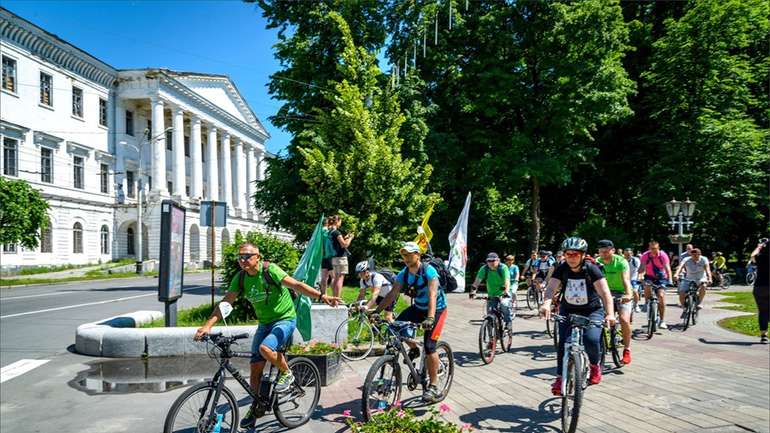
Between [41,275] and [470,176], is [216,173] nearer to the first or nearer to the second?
[41,275]

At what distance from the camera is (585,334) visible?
20.6 ft

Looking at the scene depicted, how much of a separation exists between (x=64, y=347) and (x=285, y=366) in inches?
274

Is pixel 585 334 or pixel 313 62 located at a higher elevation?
pixel 313 62

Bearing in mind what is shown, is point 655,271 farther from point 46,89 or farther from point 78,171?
point 78,171

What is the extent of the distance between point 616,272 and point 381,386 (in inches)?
203

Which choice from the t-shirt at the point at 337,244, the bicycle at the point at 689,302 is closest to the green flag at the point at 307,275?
the t-shirt at the point at 337,244

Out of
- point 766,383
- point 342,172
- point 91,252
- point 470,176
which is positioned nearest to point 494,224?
point 470,176

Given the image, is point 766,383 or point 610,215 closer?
point 766,383

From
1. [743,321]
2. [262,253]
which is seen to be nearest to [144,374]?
[262,253]

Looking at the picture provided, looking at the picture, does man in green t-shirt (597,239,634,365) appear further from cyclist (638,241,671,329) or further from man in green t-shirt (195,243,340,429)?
man in green t-shirt (195,243,340,429)

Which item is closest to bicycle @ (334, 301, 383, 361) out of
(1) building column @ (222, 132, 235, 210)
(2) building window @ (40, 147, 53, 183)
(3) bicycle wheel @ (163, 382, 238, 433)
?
(3) bicycle wheel @ (163, 382, 238, 433)

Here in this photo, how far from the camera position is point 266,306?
5.95 meters

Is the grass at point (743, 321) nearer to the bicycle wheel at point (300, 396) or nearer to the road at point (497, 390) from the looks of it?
the road at point (497, 390)

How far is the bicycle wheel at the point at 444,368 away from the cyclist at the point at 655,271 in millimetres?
6619
